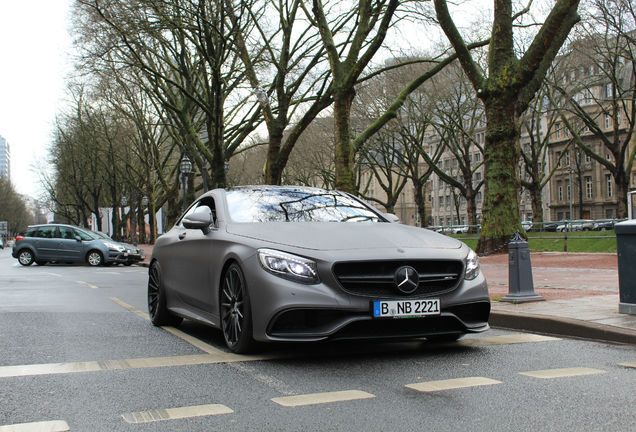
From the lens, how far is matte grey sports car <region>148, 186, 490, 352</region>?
5277 millimetres

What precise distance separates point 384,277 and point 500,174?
14028mm

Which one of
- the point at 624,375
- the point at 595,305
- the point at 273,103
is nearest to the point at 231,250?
the point at 624,375

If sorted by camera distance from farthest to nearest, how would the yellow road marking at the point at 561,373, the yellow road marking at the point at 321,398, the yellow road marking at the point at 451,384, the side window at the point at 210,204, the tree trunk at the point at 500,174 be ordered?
1. the tree trunk at the point at 500,174
2. the side window at the point at 210,204
3. the yellow road marking at the point at 561,373
4. the yellow road marking at the point at 451,384
5. the yellow road marking at the point at 321,398

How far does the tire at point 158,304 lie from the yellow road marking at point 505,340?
3289mm

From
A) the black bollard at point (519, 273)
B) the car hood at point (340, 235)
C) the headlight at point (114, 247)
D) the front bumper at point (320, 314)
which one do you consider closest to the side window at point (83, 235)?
the headlight at point (114, 247)

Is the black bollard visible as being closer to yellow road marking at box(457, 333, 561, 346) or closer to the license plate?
yellow road marking at box(457, 333, 561, 346)

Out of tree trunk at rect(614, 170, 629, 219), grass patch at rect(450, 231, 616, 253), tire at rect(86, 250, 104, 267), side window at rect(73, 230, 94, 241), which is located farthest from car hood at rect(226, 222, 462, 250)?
tree trunk at rect(614, 170, 629, 219)

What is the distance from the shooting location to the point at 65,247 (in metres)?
27.3

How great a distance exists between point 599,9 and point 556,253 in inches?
512

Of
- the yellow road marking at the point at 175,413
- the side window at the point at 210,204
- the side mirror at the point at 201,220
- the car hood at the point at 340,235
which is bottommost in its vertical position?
the yellow road marking at the point at 175,413

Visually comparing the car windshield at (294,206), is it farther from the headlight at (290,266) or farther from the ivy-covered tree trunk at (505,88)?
the ivy-covered tree trunk at (505,88)

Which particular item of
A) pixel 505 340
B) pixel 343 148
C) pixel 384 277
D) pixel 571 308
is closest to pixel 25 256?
pixel 343 148

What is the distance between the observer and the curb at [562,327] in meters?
6.41

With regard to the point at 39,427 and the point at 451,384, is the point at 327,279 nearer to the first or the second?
the point at 451,384
